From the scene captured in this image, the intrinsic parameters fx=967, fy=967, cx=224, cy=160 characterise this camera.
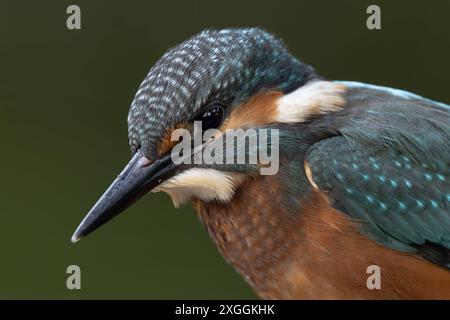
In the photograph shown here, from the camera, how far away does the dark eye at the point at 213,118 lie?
3.05 m

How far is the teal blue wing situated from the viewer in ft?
10.1

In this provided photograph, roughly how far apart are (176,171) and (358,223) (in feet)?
1.98

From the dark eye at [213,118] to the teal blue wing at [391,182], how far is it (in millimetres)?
310

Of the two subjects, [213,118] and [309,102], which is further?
[309,102]

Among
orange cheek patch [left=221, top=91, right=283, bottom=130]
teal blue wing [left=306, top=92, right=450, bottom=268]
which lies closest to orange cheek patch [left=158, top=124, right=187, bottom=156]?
orange cheek patch [left=221, top=91, right=283, bottom=130]

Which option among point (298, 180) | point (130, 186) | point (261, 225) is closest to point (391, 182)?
point (298, 180)

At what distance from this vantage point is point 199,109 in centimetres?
303

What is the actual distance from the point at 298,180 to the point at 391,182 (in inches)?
11.7

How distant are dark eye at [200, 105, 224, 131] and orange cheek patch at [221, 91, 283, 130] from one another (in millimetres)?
23

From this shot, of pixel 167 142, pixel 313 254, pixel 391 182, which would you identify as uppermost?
pixel 167 142

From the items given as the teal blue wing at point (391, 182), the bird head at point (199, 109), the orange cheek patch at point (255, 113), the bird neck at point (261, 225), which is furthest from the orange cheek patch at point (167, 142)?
the teal blue wing at point (391, 182)

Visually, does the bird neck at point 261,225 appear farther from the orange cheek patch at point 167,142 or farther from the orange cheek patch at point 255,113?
the orange cheek patch at point 167,142

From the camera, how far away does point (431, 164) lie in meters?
3.16

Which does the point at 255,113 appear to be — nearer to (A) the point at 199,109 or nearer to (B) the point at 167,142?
(A) the point at 199,109
